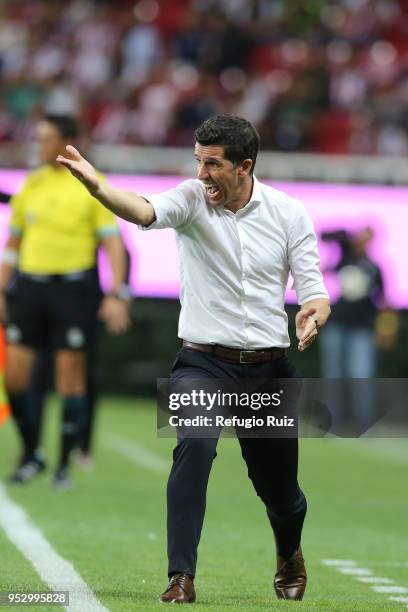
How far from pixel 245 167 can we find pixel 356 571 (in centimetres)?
242

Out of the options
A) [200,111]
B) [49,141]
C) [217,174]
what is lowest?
[217,174]

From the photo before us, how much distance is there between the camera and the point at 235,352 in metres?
6.07

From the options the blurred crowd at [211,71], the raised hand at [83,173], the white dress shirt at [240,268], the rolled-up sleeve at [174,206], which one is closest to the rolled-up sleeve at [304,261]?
the white dress shirt at [240,268]

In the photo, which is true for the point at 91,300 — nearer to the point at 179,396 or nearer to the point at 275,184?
the point at 179,396

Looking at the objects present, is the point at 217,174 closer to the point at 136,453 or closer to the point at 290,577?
the point at 290,577

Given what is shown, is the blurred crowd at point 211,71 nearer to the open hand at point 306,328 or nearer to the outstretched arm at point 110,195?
the open hand at point 306,328

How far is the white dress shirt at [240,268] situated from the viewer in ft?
19.9

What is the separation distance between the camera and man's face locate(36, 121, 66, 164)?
10.6 m

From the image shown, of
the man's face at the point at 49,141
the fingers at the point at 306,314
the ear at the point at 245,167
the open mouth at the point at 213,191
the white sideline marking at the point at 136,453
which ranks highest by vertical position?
the man's face at the point at 49,141

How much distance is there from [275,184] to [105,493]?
11.2 m

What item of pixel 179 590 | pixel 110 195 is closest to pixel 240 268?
pixel 110 195

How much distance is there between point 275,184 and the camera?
21.5m

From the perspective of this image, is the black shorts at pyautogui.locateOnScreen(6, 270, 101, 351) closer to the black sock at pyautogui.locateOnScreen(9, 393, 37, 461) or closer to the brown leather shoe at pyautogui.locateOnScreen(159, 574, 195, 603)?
the black sock at pyautogui.locateOnScreen(9, 393, 37, 461)

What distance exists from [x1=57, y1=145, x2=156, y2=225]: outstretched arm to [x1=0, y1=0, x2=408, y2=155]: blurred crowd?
16.0 metres
